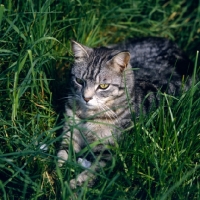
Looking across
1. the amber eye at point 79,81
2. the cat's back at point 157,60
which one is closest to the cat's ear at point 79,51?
the amber eye at point 79,81

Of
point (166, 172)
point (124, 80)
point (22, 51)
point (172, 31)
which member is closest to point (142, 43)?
point (172, 31)

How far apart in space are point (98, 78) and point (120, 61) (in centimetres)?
20

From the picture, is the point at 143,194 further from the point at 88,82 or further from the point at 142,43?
the point at 142,43

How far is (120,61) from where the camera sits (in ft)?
10.7

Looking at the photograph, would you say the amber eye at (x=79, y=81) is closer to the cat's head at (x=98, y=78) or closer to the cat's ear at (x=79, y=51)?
the cat's head at (x=98, y=78)

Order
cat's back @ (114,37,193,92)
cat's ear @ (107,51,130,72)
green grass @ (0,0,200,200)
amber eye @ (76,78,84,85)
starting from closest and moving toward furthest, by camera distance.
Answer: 1. green grass @ (0,0,200,200)
2. cat's ear @ (107,51,130,72)
3. amber eye @ (76,78,84,85)
4. cat's back @ (114,37,193,92)

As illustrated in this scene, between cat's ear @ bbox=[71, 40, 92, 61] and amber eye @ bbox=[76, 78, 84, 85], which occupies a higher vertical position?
cat's ear @ bbox=[71, 40, 92, 61]

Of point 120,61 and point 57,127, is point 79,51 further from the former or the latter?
point 57,127

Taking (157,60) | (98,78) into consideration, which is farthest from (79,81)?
(157,60)

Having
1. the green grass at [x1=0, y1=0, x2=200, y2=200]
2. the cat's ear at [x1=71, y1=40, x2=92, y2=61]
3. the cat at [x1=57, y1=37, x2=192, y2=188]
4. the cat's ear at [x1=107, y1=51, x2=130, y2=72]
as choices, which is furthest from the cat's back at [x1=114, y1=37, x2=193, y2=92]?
the cat's ear at [x1=71, y1=40, x2=92, y2=61]

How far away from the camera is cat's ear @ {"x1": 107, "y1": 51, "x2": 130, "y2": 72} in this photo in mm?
3217

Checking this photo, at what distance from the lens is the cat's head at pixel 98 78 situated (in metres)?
3.24

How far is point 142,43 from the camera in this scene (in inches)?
167

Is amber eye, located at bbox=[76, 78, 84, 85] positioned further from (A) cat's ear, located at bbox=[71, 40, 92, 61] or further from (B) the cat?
(A) cat's ear, located at bbox=[71, 40, 92, 61]
